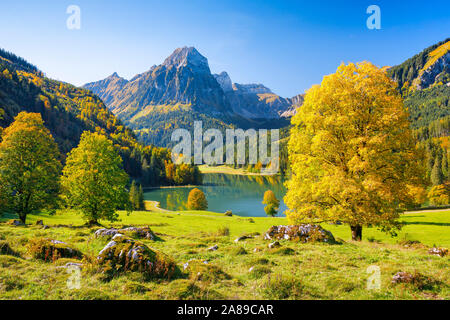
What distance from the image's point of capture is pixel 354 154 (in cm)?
1911

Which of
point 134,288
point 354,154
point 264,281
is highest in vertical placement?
point 354,154

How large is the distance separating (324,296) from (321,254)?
6212 mm

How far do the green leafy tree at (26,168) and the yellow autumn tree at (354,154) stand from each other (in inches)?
1245

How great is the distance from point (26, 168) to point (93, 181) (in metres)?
8.53

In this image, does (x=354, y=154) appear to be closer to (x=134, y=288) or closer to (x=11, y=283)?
(x=134, y=288)

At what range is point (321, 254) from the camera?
1459 centimetres

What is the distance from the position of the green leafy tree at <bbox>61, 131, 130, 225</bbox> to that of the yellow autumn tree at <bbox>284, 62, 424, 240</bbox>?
24409 millimetres

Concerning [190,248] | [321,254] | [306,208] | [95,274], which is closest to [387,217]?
[306,208]

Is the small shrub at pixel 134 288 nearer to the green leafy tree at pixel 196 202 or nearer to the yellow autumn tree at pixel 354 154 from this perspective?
the yellow autumn tree at pixel 354 154

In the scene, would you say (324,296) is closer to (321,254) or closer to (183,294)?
(183,294)

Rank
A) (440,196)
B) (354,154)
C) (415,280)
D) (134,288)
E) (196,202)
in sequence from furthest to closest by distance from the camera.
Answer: (196,202) < (440,196) < (354,154) < (415,280) < (134,288)

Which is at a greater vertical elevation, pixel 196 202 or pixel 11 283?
pixel 11 283

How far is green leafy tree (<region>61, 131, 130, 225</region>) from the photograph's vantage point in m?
31.8

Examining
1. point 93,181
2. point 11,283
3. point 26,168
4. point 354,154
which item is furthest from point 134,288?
point 26,168
